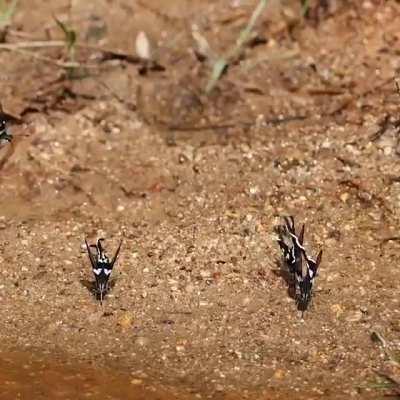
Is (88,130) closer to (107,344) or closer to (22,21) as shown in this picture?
(22,21)

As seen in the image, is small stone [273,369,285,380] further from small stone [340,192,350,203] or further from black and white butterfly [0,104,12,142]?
black and white butterfly [0,104,12,142]

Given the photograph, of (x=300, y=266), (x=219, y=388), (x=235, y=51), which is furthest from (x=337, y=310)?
(x=235, y=51)

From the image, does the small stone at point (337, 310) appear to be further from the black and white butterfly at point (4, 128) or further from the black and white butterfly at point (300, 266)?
the black and white butterfly at point (4, 128)

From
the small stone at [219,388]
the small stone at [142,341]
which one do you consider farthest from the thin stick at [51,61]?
the small stone at [219,388]

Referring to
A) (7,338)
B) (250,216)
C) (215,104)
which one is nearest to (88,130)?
(215,104)

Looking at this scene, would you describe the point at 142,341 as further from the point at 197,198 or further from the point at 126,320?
the point at 197,198

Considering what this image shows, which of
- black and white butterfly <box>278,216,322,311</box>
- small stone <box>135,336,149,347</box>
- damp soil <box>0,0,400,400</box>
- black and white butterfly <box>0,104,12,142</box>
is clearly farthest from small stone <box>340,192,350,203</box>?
black and white butterfly <box>0,104,12,142</box>
